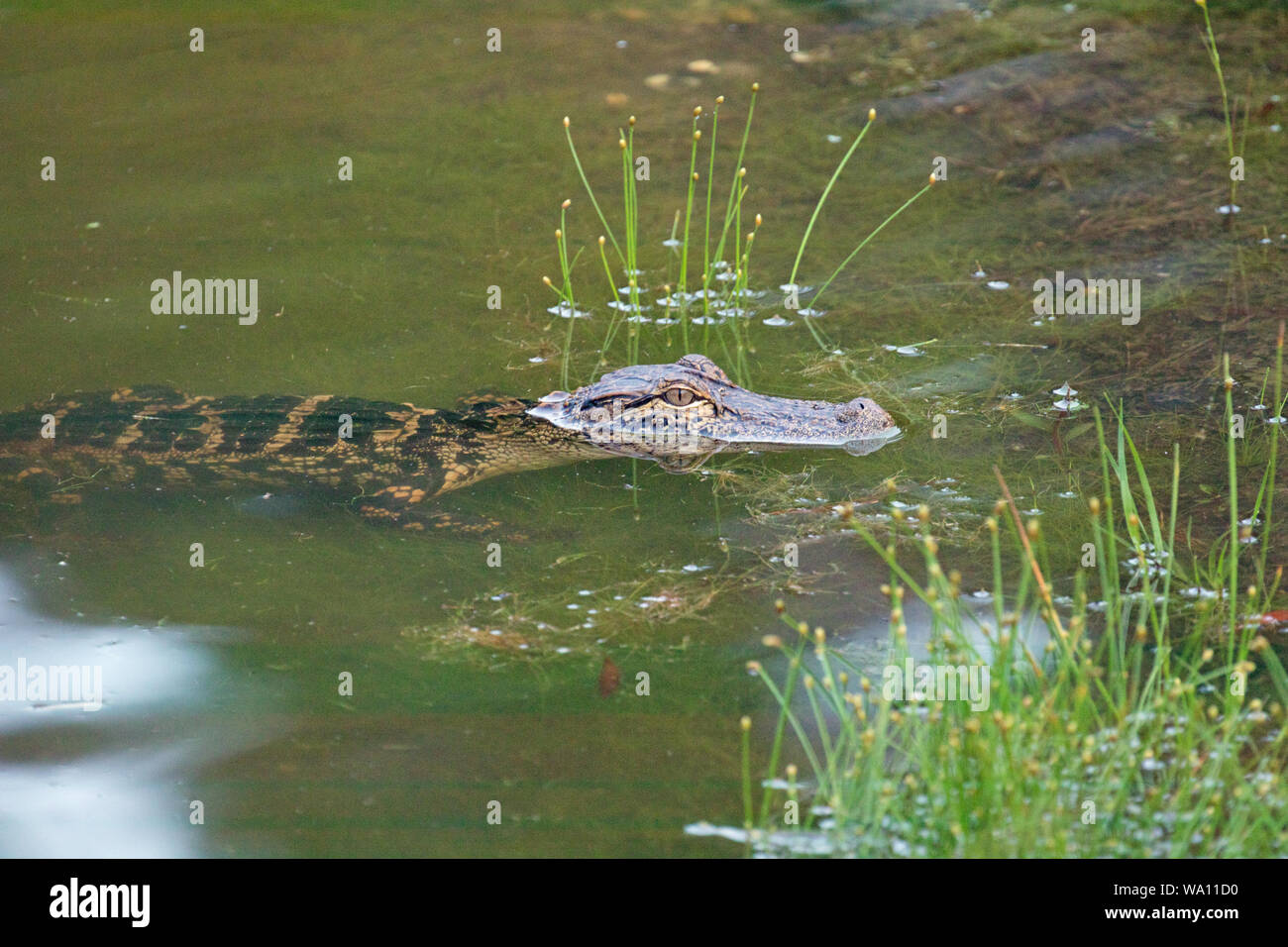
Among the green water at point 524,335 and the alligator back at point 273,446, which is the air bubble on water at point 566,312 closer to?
the green water at point 524,335

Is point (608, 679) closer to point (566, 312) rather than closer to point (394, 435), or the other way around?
point (394, 435)

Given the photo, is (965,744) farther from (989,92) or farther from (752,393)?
(989,92)

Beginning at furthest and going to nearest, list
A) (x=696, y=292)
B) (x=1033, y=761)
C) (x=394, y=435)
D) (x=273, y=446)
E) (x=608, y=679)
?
(x=696, y=292)
(x=394, y=435)
(x=273, y=446)
(x=608, y=679)
(x=1033, y=761)

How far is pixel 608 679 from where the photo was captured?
379 cm

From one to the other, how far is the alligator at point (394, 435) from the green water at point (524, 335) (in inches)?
5.9

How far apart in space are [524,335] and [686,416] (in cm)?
123

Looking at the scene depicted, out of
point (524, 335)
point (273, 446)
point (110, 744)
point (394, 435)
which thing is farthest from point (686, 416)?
point (110, 744)

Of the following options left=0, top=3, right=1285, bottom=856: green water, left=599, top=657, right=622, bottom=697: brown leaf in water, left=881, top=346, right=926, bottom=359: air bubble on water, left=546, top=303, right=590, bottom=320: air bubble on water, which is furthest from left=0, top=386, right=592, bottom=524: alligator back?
left=881, top=346, right=926, bottom=359: air bubble on water

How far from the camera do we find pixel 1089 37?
28.3 ft

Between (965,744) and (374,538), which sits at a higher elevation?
(374,538)

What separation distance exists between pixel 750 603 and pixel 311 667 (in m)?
1.54

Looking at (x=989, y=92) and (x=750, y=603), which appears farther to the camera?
(x=989, y=92)

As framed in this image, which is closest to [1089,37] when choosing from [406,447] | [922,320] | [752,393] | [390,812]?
[922,320]

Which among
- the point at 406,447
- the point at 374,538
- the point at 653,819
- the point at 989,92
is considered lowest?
the point at 653,819
